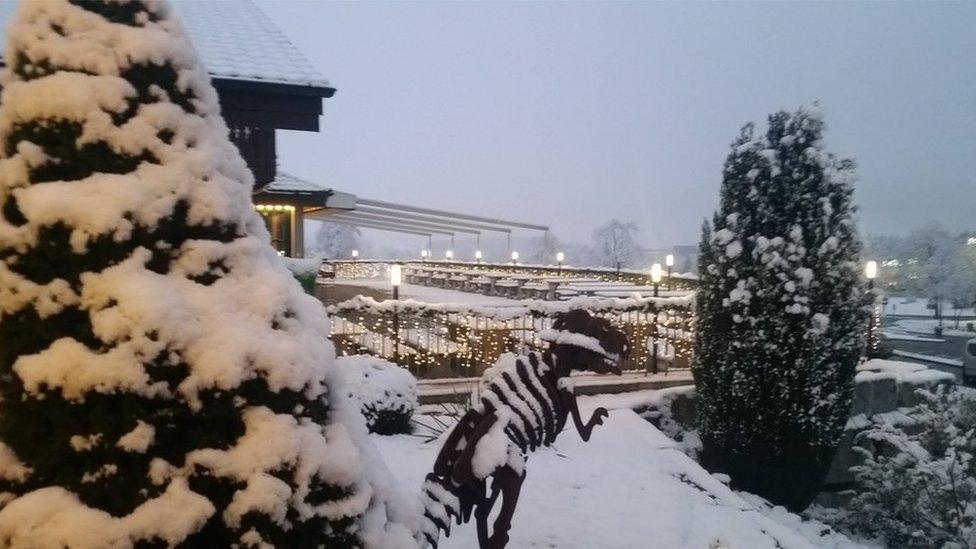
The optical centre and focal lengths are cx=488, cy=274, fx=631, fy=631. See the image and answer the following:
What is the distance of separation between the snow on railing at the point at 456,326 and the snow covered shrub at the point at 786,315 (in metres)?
2.11

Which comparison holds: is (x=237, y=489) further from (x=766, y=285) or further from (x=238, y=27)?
(x=238, y=27)

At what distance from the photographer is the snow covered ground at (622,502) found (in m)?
5.45

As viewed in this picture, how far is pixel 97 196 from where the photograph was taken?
1.47 meters

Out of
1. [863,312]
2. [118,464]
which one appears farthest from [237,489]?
[863,312]

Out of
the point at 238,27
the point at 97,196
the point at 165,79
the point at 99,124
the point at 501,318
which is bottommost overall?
the point at 501,318

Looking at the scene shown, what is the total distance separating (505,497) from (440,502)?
0.40m

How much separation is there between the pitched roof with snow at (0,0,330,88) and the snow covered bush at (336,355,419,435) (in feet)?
12.8

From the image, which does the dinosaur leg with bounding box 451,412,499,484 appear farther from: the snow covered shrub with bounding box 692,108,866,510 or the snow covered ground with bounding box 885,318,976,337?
the snow covered ground with bounding box 885,318,976,337

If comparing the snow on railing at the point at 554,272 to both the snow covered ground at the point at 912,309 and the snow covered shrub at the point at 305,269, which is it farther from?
the snow covered ground at the point at 912,309

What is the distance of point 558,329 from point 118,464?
2.82 metres

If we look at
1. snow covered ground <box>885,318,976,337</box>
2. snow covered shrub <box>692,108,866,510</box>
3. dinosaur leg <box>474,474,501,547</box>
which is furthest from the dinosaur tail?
snow covered ground <box>885,318,976,337</box>

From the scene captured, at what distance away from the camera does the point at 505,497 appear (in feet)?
11.5

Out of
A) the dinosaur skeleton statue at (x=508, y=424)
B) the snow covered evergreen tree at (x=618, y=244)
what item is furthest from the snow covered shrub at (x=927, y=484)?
the snow covered evergreen tree at (x=618, y=244)

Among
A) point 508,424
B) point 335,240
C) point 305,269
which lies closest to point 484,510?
point 508,424
